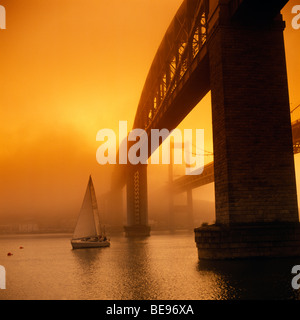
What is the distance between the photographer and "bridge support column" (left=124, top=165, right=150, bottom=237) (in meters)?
70.8

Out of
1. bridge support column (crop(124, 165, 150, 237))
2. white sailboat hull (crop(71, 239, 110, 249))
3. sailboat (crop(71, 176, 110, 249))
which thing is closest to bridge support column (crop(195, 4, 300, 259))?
sailboat (crop(71, 176, 110, 249))

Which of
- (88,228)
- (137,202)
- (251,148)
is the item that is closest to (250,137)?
(251,148)

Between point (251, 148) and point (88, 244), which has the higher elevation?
point (251, 148)

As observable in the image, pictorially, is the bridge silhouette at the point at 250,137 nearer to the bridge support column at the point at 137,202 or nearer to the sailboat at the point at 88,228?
the sailboat at the point at 88,228

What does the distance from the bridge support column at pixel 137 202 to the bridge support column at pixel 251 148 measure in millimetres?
49657

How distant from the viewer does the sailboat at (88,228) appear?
48.9 metres

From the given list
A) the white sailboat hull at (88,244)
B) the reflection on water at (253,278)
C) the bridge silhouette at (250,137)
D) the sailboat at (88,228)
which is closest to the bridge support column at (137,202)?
the sailboat at (88,228)

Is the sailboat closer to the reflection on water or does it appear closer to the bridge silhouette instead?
the bridge silhouette

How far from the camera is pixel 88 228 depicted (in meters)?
49.4

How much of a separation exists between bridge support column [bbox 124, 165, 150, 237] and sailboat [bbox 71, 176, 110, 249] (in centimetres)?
1986

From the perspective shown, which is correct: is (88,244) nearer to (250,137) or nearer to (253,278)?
(250,137)

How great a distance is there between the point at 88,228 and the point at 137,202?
82.6ft

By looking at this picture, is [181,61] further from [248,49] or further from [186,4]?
[248,49]

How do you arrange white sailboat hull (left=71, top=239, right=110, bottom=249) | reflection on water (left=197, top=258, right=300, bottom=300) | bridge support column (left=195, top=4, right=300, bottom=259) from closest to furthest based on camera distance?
reflection on water (left=197, top=258, right=300, bottom=300) → bridge support column (left=195, top=4, right=300, bottom=259) → white sailboat hull (left=71, top=239, right=110, bottom=249)
